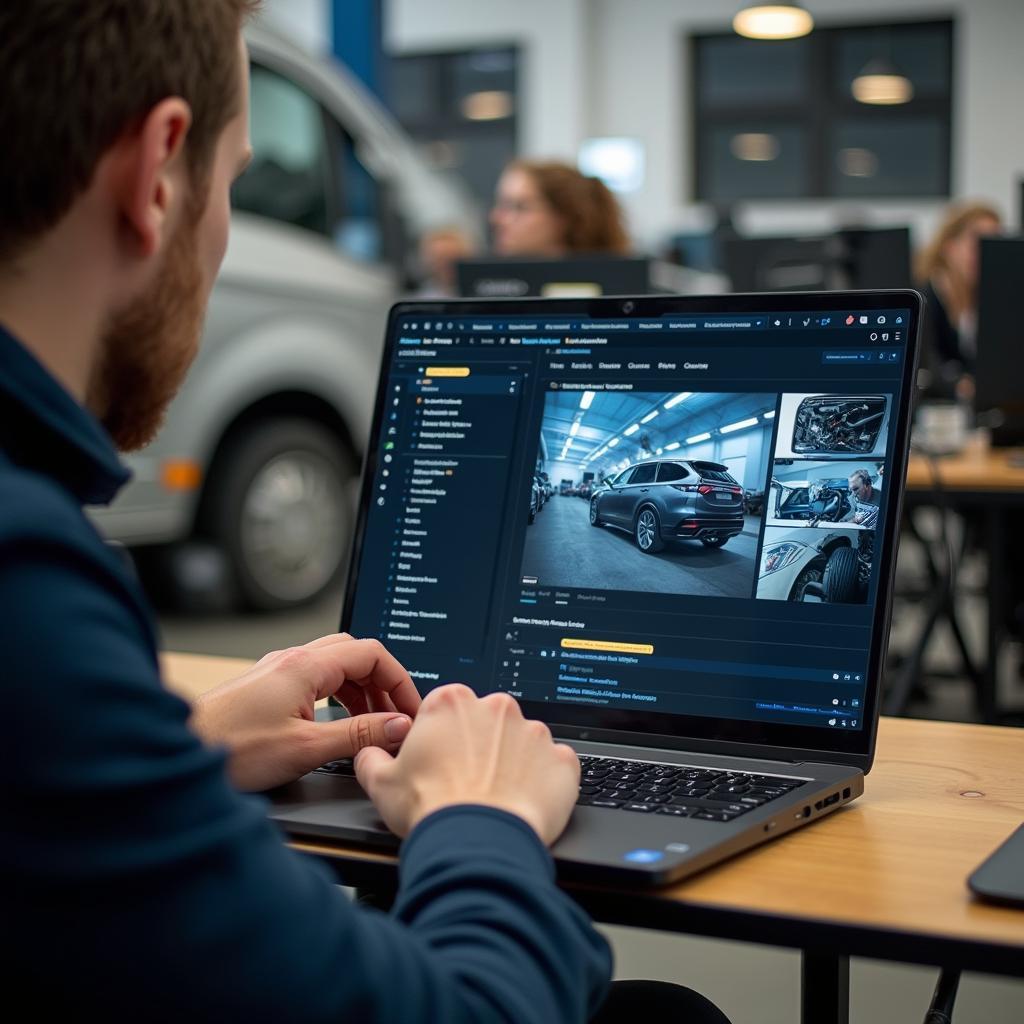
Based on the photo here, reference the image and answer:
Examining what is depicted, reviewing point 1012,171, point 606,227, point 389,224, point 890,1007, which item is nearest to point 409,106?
point 1012,171

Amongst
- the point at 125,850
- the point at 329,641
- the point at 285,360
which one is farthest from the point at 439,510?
the point at 285,360

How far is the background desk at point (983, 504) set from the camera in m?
2.62

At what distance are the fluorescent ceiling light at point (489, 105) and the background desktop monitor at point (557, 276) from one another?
9.55 meters

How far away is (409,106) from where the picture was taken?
41.7 feet

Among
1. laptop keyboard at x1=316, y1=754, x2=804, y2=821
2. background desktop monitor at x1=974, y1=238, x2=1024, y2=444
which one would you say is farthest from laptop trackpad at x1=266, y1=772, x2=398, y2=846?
background desktop monitor at x1=974, y1=238, x2=1024, y2=444

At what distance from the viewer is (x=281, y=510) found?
445cm

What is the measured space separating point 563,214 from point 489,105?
8698mm

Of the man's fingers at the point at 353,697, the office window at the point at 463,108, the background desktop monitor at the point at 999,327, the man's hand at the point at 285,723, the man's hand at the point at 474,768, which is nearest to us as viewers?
the man's hand at the point at 474,768

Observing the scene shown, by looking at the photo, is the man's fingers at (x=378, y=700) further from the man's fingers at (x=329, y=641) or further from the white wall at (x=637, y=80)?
the white wall at (x=637, y=80)

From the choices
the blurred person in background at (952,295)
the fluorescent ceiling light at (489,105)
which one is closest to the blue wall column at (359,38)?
the blurred person in background at (952,295)

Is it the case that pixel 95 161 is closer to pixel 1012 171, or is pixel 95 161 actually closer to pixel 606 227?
pixel 606 227

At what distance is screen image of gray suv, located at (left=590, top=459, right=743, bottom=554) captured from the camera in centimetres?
100

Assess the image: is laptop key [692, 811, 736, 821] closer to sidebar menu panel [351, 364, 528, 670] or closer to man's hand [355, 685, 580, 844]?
man's hand [355, 685, 580, 844]

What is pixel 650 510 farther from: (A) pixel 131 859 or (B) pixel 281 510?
(B) pixel 281 510
